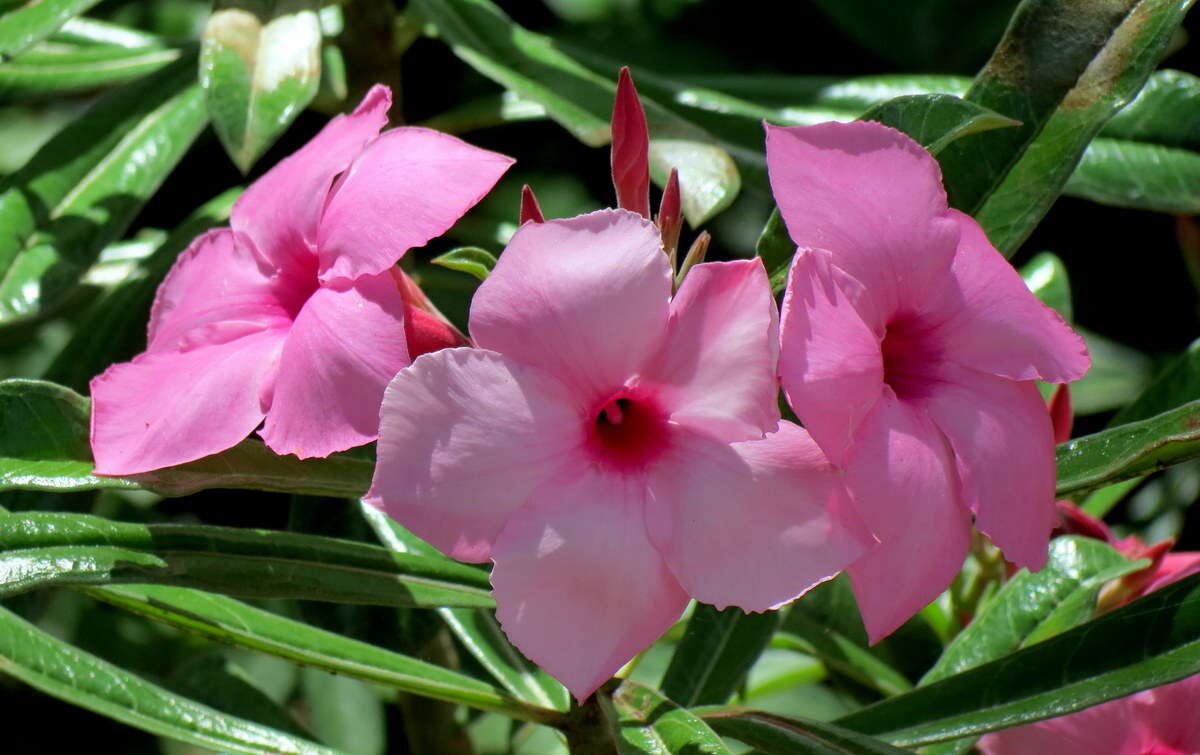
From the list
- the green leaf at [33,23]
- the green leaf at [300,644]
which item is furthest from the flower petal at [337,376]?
the green leaf at [33,23]

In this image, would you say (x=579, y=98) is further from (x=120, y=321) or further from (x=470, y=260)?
(x=120, y=321)

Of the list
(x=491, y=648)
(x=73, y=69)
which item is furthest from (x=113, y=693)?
(x=73, y=69)

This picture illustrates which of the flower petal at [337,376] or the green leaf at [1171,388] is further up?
the flower petal at [337,376]

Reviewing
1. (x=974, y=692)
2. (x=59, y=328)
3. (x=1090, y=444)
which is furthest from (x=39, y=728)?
(x=1090, y=444)

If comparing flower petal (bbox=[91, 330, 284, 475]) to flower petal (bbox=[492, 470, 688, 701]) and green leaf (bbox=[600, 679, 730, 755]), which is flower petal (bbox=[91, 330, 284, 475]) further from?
green leaf (bbox=[600, 679, 730, 755])

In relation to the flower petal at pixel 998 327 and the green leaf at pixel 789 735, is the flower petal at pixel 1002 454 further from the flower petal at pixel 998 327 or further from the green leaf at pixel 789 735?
the green leaf at pixel 789 735

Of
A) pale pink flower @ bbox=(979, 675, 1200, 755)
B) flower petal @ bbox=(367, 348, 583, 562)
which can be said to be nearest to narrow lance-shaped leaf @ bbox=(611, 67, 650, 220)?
flower petal @ bbox=(367, 348, 583, 562)
